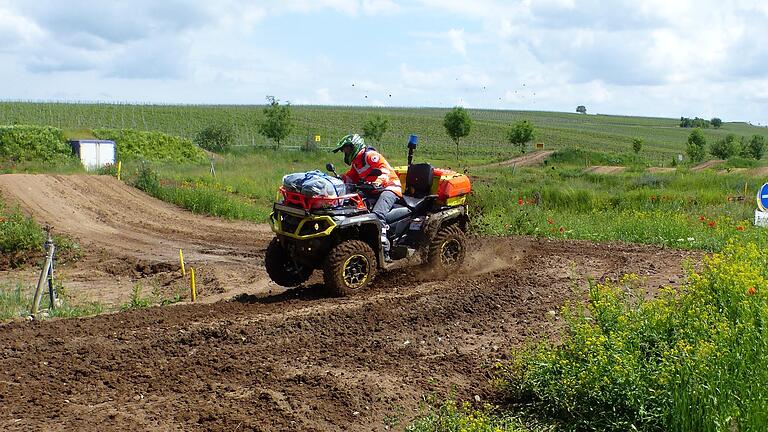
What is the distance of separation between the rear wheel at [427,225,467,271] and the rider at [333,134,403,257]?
856 mm

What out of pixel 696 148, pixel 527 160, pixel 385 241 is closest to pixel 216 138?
pixel 527 160

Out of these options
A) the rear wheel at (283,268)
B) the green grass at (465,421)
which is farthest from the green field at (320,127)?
the green grass at (465,421)

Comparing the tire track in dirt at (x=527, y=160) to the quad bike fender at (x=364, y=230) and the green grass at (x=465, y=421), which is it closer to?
the quad bike fender at (x=364, y=230)

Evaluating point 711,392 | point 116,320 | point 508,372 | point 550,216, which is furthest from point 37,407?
point 550,216

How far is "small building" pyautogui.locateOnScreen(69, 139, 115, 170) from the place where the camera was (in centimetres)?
3391

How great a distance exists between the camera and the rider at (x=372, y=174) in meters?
10.3

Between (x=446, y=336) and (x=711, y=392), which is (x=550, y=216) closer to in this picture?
(x=446, y=336)

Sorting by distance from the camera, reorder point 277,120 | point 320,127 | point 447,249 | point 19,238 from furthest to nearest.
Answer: point 320,127 → point 277,120 → point 19,238 → point 447,249

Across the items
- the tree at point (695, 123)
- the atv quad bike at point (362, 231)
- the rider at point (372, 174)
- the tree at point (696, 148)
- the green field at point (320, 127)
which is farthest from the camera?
the tree at point (695, 123)

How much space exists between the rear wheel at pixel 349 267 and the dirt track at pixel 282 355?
0.69ft

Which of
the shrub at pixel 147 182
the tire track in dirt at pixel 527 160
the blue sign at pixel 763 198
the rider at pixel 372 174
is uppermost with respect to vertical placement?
the rider at pixel 372 174

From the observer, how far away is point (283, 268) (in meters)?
10.1

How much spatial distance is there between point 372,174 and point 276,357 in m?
3.94

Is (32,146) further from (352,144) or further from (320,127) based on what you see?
(320,127)
